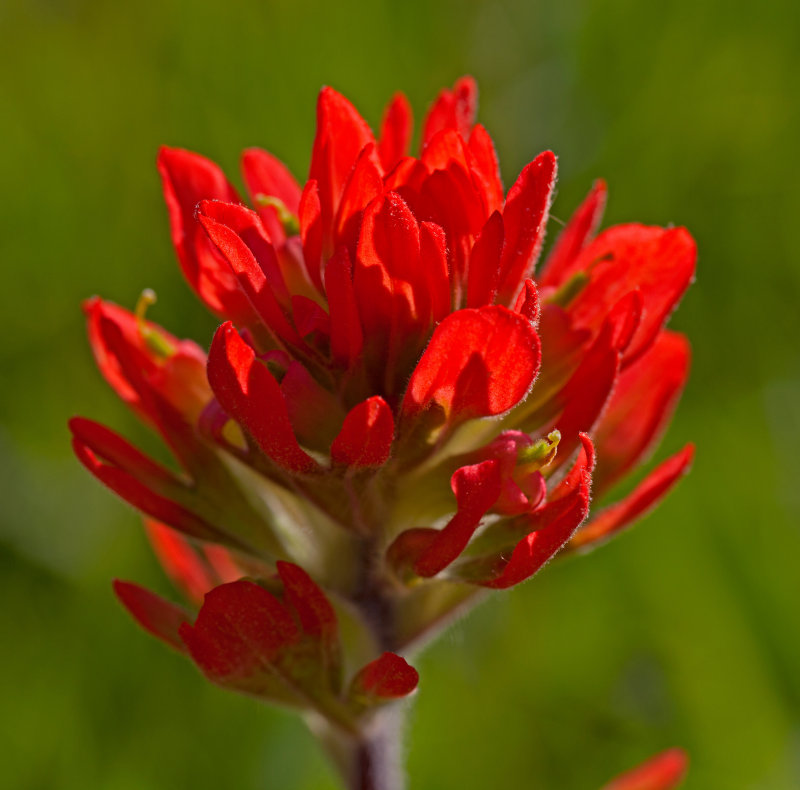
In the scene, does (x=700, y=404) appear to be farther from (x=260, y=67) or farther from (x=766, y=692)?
(x=260, y=67)

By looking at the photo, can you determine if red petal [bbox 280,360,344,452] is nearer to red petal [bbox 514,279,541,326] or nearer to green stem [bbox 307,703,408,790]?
red petal [bbox 514,279,541,326]

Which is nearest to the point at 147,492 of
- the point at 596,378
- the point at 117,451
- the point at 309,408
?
the point at 117,451

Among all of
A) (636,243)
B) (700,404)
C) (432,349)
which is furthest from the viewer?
(700,404)

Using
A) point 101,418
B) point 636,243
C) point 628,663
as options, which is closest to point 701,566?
point 628,663

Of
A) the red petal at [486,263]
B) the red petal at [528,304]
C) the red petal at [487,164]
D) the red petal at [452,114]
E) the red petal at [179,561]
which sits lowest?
the red petal at [179,561]

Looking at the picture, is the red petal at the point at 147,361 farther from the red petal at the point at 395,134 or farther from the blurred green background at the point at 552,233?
the blurred green background at the point at 552,233

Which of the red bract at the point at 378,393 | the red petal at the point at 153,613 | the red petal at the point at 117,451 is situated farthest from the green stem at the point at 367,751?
the red petal at the point at 117,451
